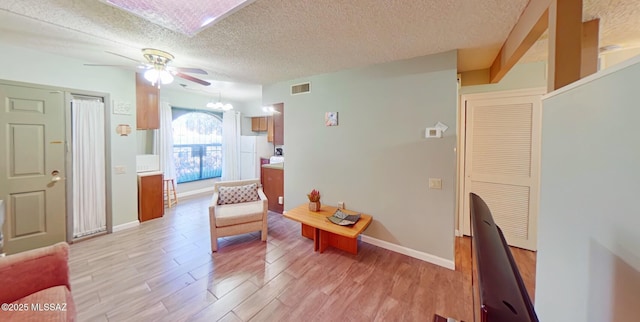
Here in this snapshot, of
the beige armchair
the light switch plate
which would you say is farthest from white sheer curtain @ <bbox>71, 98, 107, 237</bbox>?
the light switch plate

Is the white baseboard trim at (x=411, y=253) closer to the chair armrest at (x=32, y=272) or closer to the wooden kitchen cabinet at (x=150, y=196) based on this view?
the chair armrest at (x=32, y=272)

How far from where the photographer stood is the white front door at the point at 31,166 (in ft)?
8.06

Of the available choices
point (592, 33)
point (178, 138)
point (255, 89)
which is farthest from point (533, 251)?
point (178, 138)

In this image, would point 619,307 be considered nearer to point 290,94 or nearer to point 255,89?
point 290,94

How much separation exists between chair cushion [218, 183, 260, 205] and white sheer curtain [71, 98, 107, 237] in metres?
1.74

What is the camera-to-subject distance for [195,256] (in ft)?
8.57

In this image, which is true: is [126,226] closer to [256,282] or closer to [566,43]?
[256,282]

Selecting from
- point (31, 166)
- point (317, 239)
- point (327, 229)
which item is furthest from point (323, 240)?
point (31, 166)

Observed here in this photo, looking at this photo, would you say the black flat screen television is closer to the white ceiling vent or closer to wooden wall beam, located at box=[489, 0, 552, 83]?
wooden wall beam, located at box=[489, 0, 552, 83]

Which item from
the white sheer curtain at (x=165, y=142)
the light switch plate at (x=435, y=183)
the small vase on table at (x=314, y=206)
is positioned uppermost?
the white sheer curtain at (x=165, y=142)

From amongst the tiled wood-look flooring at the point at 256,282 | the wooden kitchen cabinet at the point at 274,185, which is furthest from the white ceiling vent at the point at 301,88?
the tiled wood-look flooring at the point at 256,282

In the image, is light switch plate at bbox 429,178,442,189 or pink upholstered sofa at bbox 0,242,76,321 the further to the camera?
light switch plate at bbox 429,178,442,189

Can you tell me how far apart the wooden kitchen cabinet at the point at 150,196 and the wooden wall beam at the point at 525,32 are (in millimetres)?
5131

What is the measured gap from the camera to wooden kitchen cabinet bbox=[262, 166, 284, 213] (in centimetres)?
412
